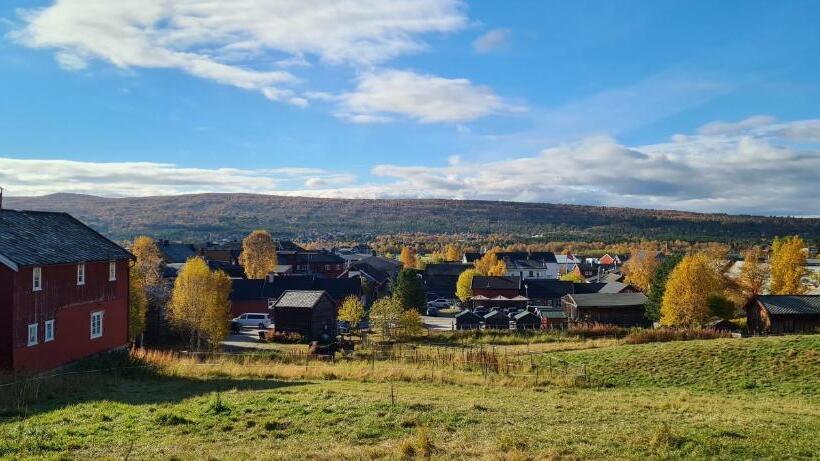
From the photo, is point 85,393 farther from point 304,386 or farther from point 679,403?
point 679,403

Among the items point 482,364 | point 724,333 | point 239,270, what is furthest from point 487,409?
point 239,270

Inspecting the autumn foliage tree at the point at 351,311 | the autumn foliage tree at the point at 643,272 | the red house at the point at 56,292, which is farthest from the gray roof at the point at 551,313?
the red house at the point at 56,292

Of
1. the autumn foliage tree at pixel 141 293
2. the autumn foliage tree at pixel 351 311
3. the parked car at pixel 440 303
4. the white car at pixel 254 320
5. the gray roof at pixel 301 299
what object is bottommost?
the parked car at pixel 440 303

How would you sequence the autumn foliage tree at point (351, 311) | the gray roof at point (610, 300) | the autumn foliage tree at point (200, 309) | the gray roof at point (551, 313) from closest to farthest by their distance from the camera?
1. the autumn foliage tree at point (200, 309)
2. the autumn foliage tree at point (351, 311)
3. the gray roof at point (610, 300)
4. the gray roof at point (551, 313)

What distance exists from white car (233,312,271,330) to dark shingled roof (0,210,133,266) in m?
32.8

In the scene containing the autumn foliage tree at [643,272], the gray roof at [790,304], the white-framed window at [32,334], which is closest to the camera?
the white-framed window at [32,334]

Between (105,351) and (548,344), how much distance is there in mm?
32493

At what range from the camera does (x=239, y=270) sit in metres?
91.5

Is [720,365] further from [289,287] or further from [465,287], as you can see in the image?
[465,287]

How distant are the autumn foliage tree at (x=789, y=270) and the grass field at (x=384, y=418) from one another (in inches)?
1718

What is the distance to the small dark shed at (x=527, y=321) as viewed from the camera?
66000 mm

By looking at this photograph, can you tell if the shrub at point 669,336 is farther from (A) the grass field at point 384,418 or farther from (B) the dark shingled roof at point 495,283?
(B) the dark shingled roof at point 495,283

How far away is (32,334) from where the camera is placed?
86.8 ft

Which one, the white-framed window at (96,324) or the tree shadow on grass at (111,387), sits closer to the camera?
the tree shadow on grass at (111,387)
